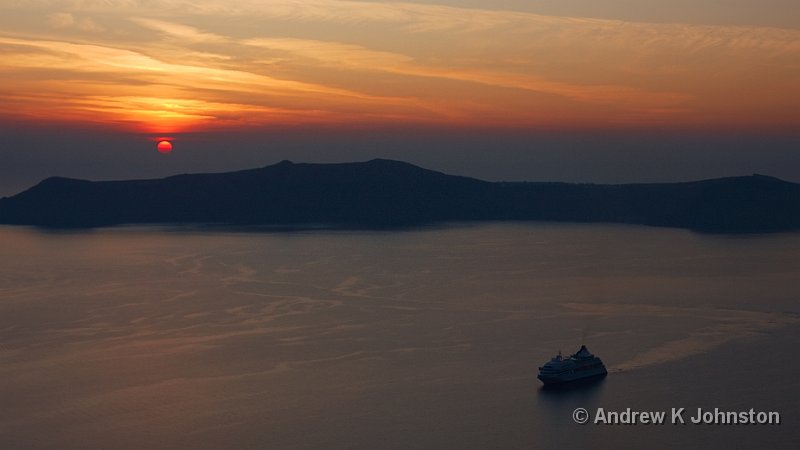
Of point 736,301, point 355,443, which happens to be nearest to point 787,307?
point 736,301

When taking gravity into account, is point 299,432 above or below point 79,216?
below

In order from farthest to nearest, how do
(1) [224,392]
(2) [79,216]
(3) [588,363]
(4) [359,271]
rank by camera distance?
(2) [79,216] < (4) [359,271] < (3) [588,363] < (1) [224,392]

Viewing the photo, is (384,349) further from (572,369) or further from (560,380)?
(572,369)

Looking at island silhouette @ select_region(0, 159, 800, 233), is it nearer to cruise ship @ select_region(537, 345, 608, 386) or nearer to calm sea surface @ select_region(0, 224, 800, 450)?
calm sea surface @ select_region(0, 224, 800, 450)

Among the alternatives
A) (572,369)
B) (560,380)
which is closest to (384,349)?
(560,380)

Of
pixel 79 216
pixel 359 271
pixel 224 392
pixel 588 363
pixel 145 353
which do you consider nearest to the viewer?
pixel 224 392

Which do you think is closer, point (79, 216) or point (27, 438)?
point (27, 438)

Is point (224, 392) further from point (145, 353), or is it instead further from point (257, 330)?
point (257, 330)

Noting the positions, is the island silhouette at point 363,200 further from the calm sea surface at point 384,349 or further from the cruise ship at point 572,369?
the cruise ship at point 572,369
